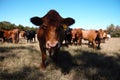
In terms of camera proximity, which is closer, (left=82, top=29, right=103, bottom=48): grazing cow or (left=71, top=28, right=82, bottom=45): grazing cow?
(left=82, top=29, right=103, bottom=48): grazing cow

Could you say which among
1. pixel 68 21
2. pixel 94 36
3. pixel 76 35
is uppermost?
pixel 68 21

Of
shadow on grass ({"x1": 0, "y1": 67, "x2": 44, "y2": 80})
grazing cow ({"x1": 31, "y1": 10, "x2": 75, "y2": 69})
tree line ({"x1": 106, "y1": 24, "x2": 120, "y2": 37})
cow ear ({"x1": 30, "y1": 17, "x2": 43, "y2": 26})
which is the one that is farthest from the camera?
tree line ({"x1": 106, "y1": 24, "x2": 120, "y2": 37})

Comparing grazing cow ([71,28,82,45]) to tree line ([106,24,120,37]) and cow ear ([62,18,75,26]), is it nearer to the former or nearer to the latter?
cow ear ([62,18,75,26])

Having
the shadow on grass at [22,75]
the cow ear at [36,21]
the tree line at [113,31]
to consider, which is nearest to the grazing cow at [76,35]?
the cow ear at [36,21]

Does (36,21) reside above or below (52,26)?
above

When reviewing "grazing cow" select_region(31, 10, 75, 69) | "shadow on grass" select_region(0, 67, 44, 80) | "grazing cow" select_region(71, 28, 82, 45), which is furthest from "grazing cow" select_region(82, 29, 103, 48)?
"shadow on grass" select_region(0, 67, 44, 80)

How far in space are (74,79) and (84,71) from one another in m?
0.86

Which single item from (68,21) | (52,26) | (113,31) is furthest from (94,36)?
(113,31)

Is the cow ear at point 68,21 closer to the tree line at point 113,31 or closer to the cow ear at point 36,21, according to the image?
the cow ear at point 36,21

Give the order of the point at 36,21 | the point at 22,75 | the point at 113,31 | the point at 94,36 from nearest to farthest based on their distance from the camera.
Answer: the point at 22,75 → the point at 36,21 → the point at 94,36 → the point at 113,31

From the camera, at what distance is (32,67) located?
7395 mm

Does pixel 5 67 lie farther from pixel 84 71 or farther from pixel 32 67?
pixel 84 71

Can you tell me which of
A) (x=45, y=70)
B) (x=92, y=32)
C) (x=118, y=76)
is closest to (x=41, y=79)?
(x=45, y=70)

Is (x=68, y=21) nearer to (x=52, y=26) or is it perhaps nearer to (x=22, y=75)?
(x=52, y=26)
